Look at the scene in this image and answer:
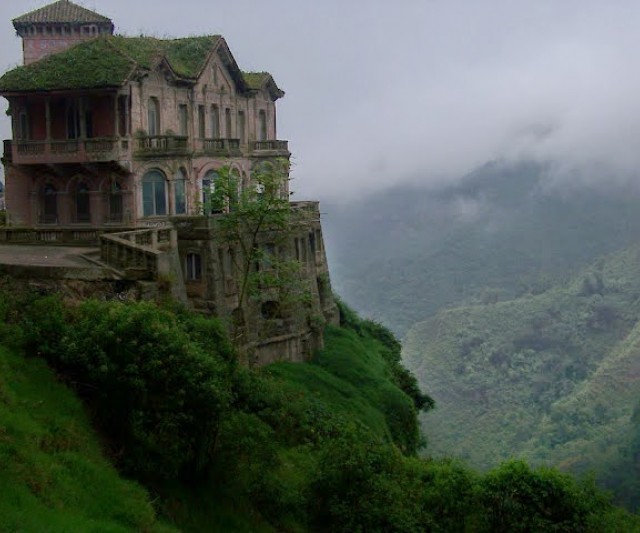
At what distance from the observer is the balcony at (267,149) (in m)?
52.0

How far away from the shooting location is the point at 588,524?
2852cm

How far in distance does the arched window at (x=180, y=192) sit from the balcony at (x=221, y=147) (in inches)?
86.7

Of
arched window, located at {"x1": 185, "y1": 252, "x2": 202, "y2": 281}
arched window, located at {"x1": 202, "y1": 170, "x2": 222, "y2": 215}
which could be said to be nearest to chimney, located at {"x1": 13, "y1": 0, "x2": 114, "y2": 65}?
arched window, located at {"x1": 202, "y1": 170, "x2": 222, "y2": 215}

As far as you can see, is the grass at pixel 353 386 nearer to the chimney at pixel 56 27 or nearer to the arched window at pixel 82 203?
the arched window at pixel 82 203

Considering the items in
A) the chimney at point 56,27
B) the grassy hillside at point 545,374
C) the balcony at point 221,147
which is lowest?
the grassy hillside at point 545,374

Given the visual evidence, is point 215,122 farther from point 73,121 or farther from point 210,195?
point 210,195

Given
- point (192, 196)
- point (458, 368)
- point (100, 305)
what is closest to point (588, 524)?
point (100, 305)

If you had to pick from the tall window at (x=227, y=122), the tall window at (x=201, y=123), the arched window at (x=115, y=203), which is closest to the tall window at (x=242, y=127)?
the tall window at (x=227, y=122)

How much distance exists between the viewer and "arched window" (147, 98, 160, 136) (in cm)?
4481

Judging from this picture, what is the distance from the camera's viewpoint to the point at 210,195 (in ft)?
126

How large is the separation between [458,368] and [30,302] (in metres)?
112

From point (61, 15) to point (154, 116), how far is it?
1872cm

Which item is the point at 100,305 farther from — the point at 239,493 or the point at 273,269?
the point at 273,269

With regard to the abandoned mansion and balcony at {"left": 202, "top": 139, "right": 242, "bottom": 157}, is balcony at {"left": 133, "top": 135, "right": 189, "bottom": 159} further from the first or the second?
balcony at {"left": 202, "top": 139, "right": 242, "bottom": 157}
